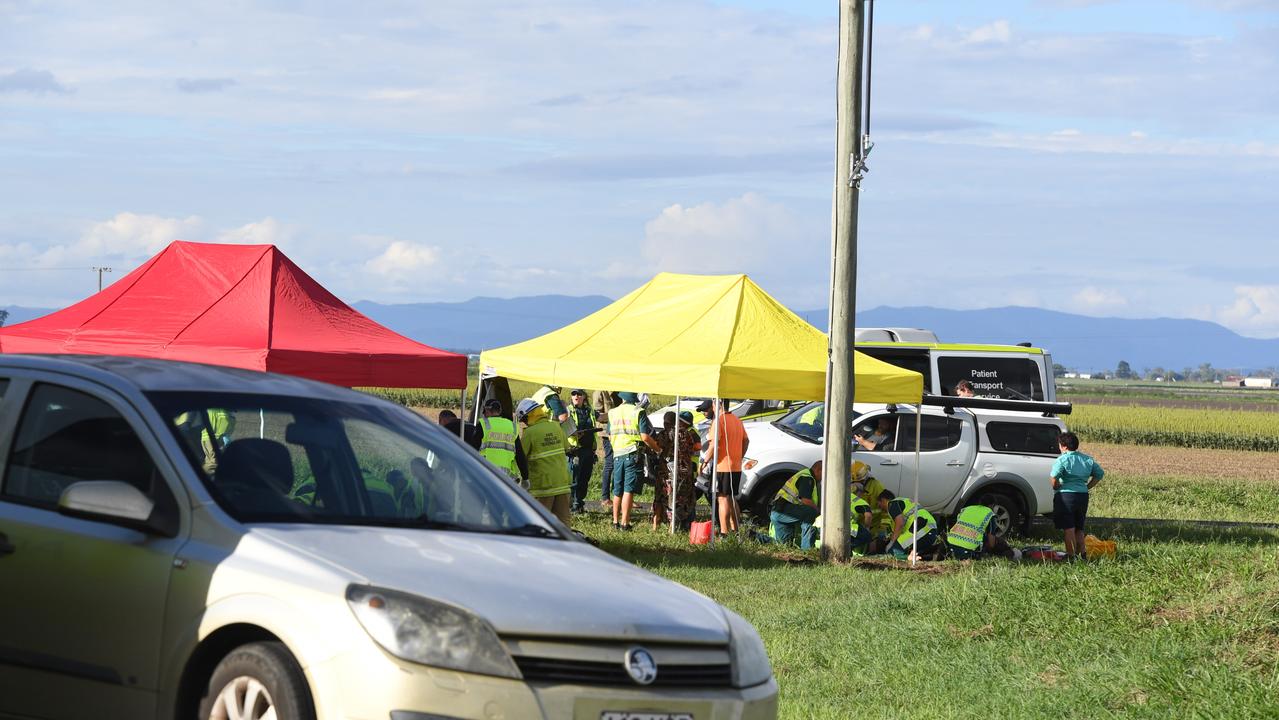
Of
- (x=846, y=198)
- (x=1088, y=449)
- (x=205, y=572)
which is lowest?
(x=1088, y=449)

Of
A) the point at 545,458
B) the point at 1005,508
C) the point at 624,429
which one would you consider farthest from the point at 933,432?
the point at 545,458

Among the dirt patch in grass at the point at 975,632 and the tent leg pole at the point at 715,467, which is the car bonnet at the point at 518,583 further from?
the tent leg pole at the point at 715,467

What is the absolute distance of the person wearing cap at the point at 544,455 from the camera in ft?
54.0

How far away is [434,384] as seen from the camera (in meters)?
16.9

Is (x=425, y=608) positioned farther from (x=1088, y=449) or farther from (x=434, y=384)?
(x=1088, y=449)

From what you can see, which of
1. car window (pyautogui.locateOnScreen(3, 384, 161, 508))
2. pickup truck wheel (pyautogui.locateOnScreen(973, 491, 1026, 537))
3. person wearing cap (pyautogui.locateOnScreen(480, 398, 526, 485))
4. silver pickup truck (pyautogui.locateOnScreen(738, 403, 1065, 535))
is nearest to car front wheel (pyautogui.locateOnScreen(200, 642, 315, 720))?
car window (pyautogui.locateOnScreen(3, 384, 161, 508))

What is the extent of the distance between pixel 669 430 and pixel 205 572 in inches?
603

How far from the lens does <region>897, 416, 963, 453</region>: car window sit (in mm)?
19641

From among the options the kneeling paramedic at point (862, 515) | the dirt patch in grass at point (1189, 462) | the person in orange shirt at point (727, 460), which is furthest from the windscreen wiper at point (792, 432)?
the dirt patch in grass at point (1189, 462)

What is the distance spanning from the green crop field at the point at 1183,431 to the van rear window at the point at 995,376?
1371 inches

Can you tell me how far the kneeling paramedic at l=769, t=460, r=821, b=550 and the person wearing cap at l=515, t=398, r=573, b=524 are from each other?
266 centimetres

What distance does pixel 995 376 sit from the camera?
71.4 feet

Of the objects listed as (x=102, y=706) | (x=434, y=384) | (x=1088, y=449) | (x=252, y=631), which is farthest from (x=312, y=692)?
(x=1088, y=449)

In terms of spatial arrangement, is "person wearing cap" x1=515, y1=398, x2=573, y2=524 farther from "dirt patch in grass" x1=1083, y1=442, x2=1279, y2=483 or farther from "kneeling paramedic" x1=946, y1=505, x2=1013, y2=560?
"dirt patch in grass" x1=1083, y1=442, x2=1279, y2=483
